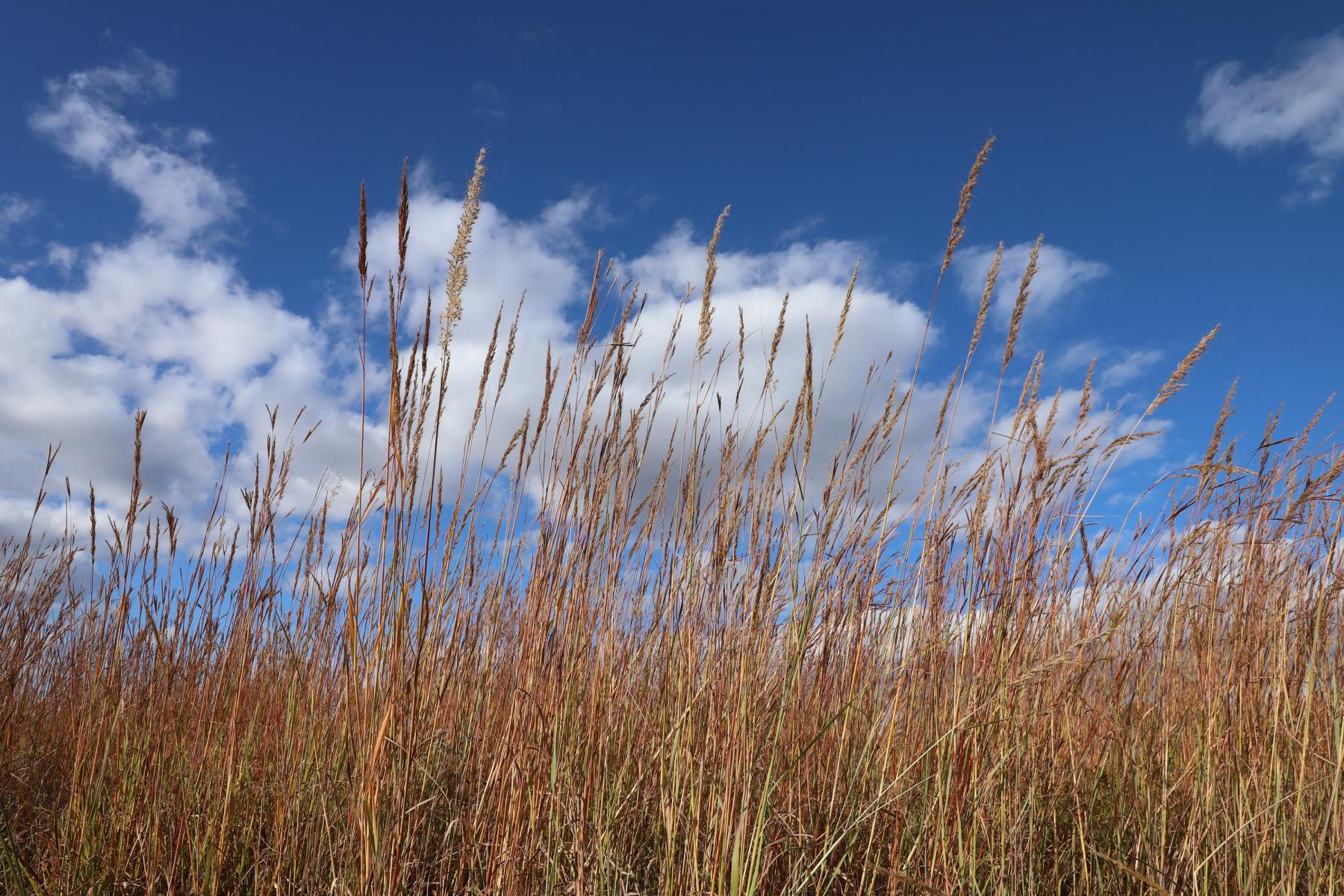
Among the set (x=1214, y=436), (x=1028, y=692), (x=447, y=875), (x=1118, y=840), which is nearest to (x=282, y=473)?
(x=447, y=875)

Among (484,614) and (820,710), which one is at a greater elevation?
→ (484,614)

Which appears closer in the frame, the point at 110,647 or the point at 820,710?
the point at 820,710

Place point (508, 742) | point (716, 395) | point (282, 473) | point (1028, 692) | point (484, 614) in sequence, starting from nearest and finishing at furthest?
point (508, 742)
point (1028, 692)
point (716, 395)
point (484, 614)
point (282, 473)

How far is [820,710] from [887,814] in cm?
29

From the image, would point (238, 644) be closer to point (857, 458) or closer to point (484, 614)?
point (484, 614)

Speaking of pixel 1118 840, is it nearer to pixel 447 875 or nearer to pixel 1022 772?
pixel 1022 772

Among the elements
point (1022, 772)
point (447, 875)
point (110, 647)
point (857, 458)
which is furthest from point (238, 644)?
point (1022, 772)

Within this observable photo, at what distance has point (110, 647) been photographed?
2.78 m

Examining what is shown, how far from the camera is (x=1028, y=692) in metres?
2.04

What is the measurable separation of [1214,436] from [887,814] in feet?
6.69

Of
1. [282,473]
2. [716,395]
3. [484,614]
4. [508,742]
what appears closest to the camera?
[508,742]

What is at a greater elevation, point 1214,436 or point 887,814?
point 1214,436

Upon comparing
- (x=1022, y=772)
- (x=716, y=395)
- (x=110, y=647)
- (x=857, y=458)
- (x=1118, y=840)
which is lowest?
(x=1118, y=840)

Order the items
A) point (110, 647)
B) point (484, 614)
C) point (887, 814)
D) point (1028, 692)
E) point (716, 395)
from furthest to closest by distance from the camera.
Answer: point (110, 647) < point (484, 614) < point (716, 395) < point (1028, 692) < point (887, 814)
